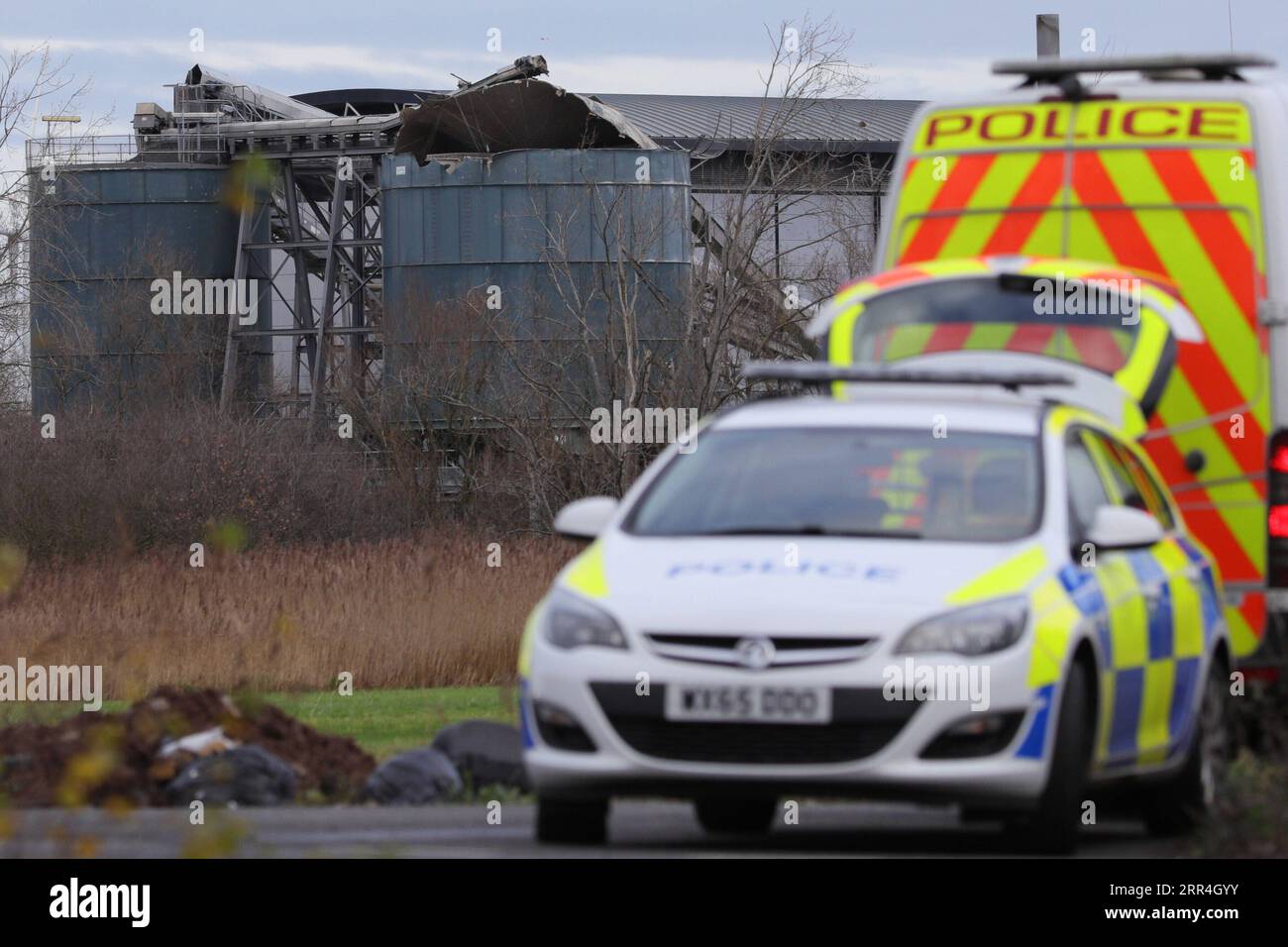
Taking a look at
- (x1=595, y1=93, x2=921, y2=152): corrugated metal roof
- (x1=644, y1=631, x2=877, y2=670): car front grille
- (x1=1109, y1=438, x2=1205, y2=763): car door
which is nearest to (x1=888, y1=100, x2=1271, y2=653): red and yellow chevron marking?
(x1=1109, y1=438, x2=1205, y2=763): car door

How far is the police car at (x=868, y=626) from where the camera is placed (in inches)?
299

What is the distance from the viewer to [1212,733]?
9781 millimetres

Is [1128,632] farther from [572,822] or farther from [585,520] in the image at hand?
[572,822]

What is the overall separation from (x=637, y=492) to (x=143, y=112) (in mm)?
53726

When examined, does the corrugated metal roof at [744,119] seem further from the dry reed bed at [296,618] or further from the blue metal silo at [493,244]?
the dry reed bed at [296,618]

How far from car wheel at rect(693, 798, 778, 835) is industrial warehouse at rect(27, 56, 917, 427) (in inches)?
1217

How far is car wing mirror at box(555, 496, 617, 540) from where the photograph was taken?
8.74 metres

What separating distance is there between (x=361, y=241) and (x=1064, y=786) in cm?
5210

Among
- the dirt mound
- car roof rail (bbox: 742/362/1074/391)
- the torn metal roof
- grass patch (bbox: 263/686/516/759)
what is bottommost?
grass patch (bbox: 263/686/516/759)

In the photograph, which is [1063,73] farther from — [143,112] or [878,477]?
[143,112]

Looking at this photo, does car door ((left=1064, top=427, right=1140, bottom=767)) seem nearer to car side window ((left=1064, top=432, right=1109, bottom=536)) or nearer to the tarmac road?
car side window ((left=1064, top=432, right=1109, bottom=536))

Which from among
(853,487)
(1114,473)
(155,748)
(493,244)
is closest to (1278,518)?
A: (1114,473)

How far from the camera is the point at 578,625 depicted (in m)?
7.92

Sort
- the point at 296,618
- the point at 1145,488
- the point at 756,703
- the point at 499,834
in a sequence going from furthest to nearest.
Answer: the point at 296,618 → the point at 1145,488 → the point at 499,834 → the point at 756,703
